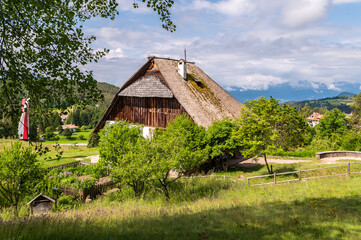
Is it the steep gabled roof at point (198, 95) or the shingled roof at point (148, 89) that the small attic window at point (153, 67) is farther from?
the shingled roof at point (148, 89)

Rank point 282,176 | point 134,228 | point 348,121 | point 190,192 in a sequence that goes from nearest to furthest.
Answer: point 134,228 < point 190,192 < point 282,176 < point 348,121

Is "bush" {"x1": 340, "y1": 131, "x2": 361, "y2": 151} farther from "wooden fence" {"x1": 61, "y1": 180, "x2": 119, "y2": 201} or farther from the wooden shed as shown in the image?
the wooden shed

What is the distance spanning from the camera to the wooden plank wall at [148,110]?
2656 centimetres

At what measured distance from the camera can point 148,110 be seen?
94.2 feet

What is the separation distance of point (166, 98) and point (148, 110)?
281 cm

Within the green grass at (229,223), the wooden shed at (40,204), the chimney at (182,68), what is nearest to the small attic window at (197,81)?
the chimney at (182,68)

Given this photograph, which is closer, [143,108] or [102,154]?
[102,154]

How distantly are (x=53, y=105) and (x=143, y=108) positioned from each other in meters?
22.8

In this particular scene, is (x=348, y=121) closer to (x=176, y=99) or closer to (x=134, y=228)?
(x=176, y=99)

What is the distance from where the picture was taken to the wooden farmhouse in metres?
26.1

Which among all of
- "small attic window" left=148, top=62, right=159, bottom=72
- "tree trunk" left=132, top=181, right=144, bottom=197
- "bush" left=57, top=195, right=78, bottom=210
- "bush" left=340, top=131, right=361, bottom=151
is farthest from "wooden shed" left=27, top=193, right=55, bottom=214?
"bush" left=340, top=131, right=361, bottom=151

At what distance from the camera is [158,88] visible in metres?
27.4

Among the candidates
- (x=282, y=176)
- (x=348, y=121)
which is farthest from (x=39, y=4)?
(x=348, y=121)

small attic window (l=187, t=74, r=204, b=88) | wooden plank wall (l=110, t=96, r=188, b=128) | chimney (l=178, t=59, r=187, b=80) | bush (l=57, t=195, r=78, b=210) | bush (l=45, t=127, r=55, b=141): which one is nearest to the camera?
bush (l=45, t=127, r=55, b=141)
